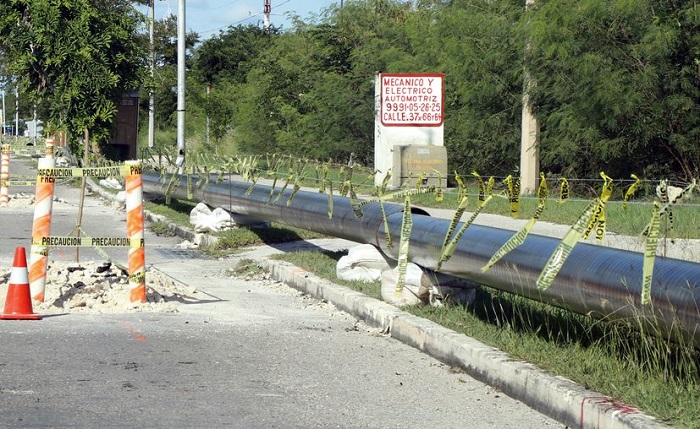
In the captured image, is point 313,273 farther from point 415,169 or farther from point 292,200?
point 415,169

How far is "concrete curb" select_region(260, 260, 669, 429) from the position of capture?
564 cm

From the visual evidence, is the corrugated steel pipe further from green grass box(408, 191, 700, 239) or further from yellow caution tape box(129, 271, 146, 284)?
green grass box(408, 191, 700, 239)

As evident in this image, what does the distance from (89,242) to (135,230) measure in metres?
0.44

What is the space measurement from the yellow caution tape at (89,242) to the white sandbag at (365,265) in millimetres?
2228

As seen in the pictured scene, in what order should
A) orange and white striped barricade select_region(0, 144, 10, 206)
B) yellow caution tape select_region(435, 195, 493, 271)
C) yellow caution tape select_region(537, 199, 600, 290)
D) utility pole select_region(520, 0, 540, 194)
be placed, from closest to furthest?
yellow caution tape select_region(537, 199, 600, 290) → yellow caution tape select_region(435, 195, 493, 271) → orange and white striped barricade select_region(0, 144, 10, 206) → utility pole select_region(520, 0, 540, 194)

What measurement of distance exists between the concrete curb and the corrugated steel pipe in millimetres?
508

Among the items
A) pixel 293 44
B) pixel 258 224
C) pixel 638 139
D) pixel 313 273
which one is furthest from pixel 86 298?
pixel 293 44

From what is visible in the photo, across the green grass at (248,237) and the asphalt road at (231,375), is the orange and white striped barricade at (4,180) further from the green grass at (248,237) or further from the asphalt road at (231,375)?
the asphalt road at (231,375)

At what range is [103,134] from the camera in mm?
21156

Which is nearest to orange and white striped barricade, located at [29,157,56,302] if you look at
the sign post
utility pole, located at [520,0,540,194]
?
utility pole, located at [520,0,540,194]

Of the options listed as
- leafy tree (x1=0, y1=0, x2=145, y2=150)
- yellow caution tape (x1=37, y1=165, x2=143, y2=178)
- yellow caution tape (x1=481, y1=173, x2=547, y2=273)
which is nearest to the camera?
yellow caution tape (x1=481, y1=173, x2=547, y2=273)

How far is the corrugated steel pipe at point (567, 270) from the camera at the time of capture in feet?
19.8

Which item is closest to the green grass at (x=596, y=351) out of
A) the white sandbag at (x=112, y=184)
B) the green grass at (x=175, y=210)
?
the green grass at (x=175, y=210)

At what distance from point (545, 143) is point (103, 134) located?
36.0 feet
